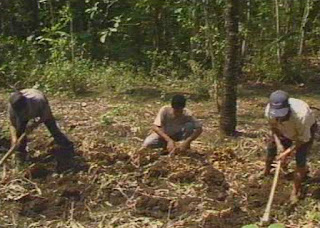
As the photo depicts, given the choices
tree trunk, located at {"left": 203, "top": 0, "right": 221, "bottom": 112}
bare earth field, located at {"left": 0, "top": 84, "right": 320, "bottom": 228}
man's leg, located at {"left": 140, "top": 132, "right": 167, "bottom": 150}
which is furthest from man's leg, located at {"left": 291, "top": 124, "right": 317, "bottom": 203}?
tree trunk, located at {"left": 203, "top": 0, "right": 221, "bottom": 112}

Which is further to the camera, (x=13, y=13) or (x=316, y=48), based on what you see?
(x=13, y=13)

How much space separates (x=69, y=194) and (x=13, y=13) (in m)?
8.11

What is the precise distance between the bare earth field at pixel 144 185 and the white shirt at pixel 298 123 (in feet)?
2.31

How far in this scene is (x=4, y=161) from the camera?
7586mm

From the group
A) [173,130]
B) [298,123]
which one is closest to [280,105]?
[298,123]

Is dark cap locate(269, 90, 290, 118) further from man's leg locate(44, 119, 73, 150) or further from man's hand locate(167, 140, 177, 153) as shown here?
man's leg locate(44, 119, 73, 150)

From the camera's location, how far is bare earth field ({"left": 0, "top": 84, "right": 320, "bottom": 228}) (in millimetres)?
6770

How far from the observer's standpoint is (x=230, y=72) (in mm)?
8711

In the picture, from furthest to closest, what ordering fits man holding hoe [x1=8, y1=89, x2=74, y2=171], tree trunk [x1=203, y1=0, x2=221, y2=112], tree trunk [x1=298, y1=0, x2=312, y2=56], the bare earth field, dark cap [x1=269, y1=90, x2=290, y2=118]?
tree trunk [x1=298, y1=0, x2=312, y2=56], tree trunk [x1=203, y1=0, x2=221, y2=112], man holding hoe [x1=8, y1=89, x2=74, y2=171], the bare earth field, dark cap [x1=269, y1=90, x2=290, y2=118]

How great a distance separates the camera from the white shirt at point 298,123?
6664 mm

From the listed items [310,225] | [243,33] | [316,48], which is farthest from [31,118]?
[316,48]

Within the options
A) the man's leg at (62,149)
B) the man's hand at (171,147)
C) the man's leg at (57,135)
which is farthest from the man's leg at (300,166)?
the man's leg at (57,135)

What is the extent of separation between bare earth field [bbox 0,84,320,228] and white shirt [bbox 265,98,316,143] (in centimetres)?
70

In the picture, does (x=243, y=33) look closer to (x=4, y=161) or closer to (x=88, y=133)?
(x=88, y=133)
